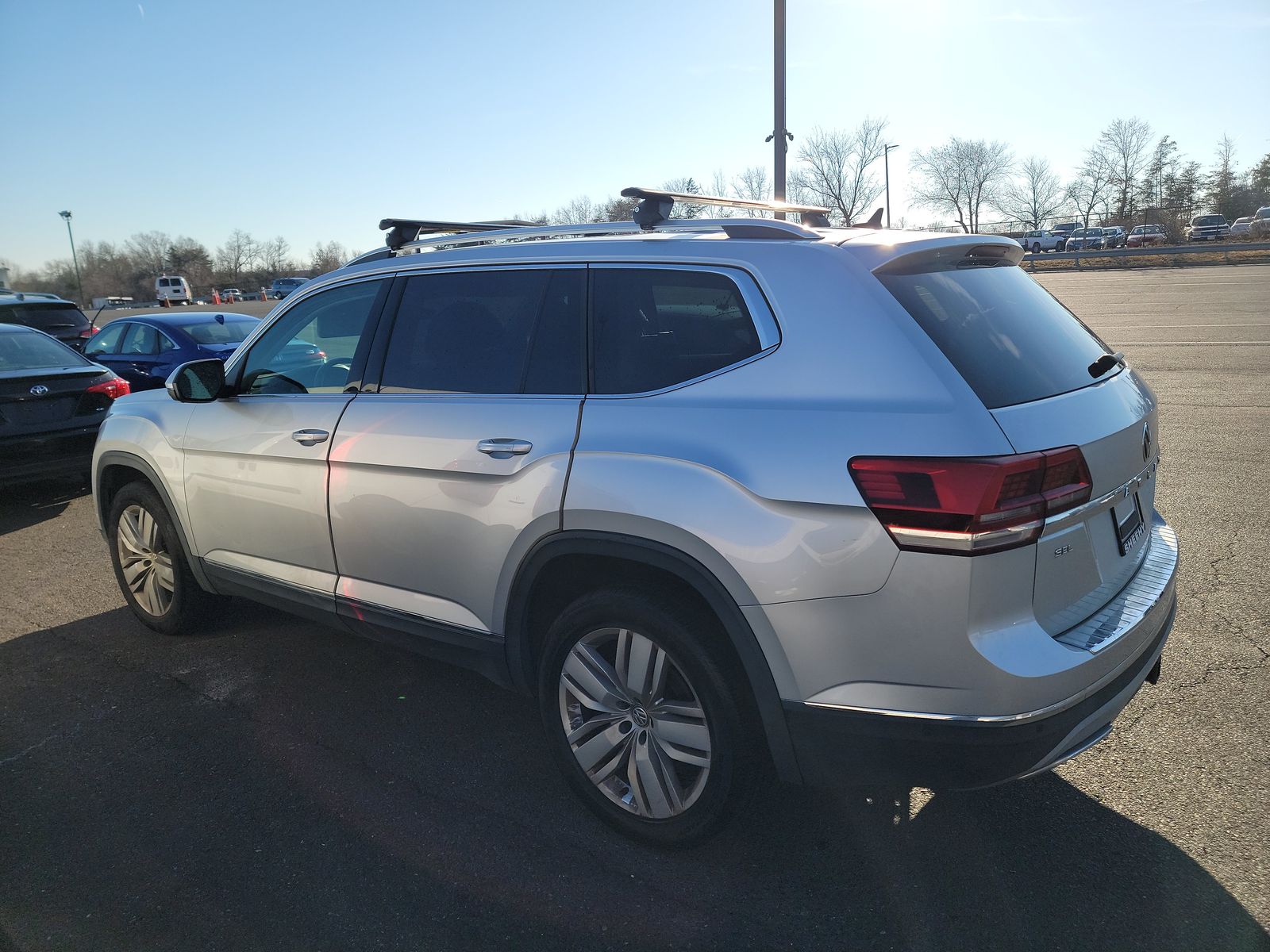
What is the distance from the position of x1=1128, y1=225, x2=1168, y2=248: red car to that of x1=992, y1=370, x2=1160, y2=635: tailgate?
63716mm

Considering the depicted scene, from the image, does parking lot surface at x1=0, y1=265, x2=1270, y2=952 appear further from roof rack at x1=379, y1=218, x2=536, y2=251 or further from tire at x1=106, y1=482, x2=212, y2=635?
roof rack at x1=379, y1=218, x2=536, y2=251

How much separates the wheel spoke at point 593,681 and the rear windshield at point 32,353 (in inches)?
289

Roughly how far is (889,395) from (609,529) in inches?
36.4

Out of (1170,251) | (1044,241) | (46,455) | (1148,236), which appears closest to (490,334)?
(46,455)

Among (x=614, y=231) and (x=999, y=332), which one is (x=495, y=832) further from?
(x=999, y=332)

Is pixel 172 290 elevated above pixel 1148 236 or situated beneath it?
situated beneath

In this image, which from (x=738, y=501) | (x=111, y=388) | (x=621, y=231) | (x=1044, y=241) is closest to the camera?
(x=738, y=501)

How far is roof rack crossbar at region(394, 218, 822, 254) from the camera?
2742 millimetres

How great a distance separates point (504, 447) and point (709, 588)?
918mm

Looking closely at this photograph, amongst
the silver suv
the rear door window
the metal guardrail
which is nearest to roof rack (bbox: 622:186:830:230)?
the silver suv

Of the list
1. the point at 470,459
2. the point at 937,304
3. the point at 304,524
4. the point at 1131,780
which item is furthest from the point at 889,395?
the point at 304,524

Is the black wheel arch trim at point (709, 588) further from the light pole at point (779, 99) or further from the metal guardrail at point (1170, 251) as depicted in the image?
the metal guardrail at point (1170, 251)

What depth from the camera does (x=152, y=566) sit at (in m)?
4.75

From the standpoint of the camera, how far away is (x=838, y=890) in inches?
103
